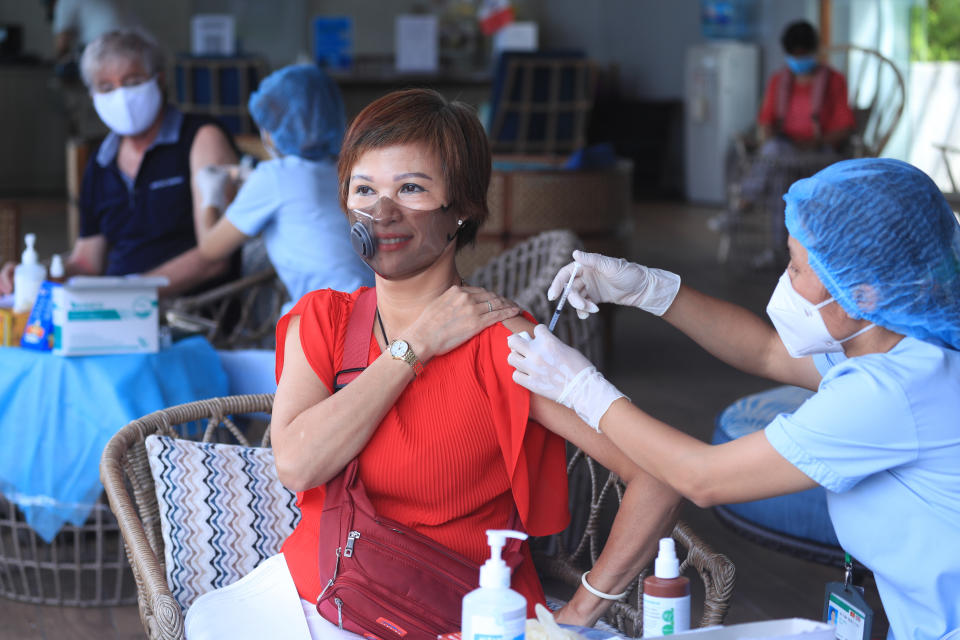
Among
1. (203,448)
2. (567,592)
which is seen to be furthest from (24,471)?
(567,592)

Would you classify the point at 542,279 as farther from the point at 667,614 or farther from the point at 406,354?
the point at 667,614

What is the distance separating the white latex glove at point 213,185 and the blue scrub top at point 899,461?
202cm

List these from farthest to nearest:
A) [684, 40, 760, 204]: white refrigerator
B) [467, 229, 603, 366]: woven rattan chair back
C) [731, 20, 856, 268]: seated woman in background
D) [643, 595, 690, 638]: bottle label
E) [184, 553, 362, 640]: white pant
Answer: [684, 40, 760, 204]: white refrigerator
[731, 20, 856, 268]: seated woman in background
[467, 229, 603, 366]: woven rattan chair back
[184, 553, 362, 640]: white pant
[643, 595, 690, 638]: bottle label

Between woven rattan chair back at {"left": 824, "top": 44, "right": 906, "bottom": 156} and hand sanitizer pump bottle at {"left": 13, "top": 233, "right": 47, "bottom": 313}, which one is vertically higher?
woven rattan chair back at {"left": 824, "top": 44, "right": 906, "bottom": 156}

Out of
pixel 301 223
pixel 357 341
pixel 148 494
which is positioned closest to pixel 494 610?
pixel 357 341

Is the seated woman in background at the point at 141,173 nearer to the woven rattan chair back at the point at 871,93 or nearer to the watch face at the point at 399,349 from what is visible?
the watch face at the point at 399,349

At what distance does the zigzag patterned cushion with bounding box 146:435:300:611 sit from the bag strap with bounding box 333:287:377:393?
11.9 inches

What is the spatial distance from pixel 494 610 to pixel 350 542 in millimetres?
395

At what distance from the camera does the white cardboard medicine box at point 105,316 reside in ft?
6.81

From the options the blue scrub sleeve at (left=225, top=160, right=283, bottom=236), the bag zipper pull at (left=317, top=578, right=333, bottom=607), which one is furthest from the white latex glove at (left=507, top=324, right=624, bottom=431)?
the blue scrub sleeve at (left=225, top=160, right=283, bottom=236)

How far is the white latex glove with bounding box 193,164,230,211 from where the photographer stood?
2826 millimetres

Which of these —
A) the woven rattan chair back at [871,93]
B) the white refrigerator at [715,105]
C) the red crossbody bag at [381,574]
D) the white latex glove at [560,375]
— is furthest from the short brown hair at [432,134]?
the white refrigerator at [715,105]

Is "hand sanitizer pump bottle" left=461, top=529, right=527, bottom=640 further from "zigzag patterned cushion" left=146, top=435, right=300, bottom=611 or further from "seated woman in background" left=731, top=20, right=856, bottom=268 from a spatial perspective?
"seated woman in background" left=731, top=20, right=856, bottom=268

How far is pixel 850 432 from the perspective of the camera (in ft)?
3.59
